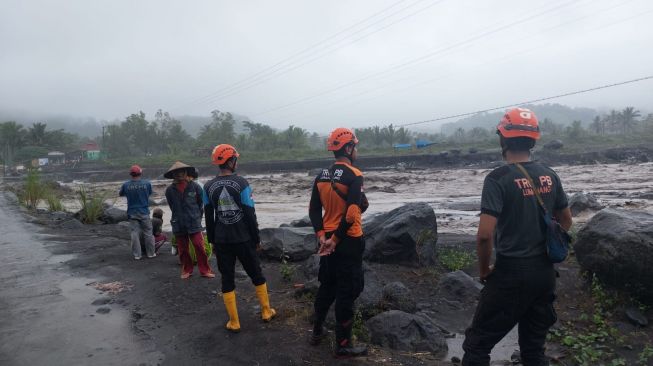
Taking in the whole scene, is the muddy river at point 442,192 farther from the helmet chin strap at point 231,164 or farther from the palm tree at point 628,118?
the palm tree at point 628,118

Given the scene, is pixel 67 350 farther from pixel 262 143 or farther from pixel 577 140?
pixel 262 143

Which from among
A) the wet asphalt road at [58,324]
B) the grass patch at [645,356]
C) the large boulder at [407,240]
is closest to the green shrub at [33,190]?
the wet asphalt road at [58,324]

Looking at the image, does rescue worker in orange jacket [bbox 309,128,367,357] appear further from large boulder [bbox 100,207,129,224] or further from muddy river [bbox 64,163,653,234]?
large boulder [bbox 100,207,129,224]

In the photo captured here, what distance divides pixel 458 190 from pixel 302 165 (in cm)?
2202

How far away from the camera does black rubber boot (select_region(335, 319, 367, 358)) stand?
4.06 metres

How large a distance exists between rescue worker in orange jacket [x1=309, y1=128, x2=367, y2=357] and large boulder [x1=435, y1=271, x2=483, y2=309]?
8.13ft

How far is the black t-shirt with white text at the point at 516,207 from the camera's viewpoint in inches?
122

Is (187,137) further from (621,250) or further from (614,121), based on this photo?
(621,250)

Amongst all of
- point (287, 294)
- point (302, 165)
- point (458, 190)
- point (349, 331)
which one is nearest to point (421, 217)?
point (287, 294)

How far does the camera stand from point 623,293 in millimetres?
5527

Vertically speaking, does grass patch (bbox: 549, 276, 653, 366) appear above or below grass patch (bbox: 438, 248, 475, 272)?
below

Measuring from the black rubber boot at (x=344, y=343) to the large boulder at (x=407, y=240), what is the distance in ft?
11.1

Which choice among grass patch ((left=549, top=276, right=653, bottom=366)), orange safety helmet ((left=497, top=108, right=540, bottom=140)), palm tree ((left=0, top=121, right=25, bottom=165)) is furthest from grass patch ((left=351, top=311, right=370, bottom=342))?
palm tree ((left=0, top=121, right=25, bottom=165))

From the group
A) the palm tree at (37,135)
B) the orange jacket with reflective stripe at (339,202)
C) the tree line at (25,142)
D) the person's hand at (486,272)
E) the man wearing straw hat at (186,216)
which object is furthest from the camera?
the palm tree at (37,135)
